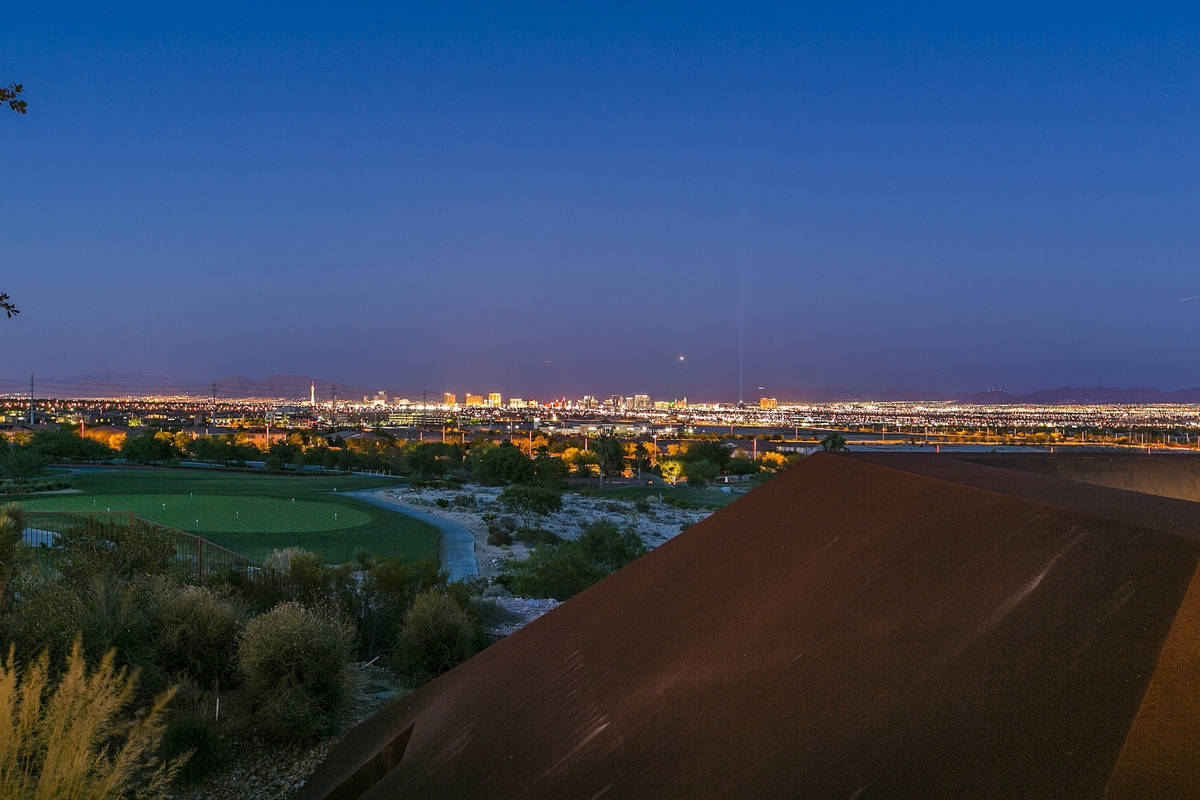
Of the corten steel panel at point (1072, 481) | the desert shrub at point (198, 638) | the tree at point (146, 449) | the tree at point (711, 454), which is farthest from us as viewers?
the tree at point (711, 454)

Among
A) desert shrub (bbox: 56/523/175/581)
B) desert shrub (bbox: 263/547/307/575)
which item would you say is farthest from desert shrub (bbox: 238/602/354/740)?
desert shrub (bbox: 263/547/307/575)

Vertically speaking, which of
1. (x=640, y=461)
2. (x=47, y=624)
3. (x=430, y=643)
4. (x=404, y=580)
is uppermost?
(x=47, y=624)

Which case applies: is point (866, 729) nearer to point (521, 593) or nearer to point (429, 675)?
point (429, 675)

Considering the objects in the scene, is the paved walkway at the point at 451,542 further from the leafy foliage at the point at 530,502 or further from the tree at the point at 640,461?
the tree at the point at 640,461

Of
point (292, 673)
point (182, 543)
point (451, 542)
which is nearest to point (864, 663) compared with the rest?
point (292, 673)

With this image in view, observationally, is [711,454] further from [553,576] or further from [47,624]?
[47,624]

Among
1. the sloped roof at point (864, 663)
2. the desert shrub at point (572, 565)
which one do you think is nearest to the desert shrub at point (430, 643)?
the sloped roof at point (864, 663)

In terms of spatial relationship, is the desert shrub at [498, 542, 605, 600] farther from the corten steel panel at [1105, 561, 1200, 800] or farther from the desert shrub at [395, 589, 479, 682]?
the corten steel panel at [1105, 561, 1200, 800]
